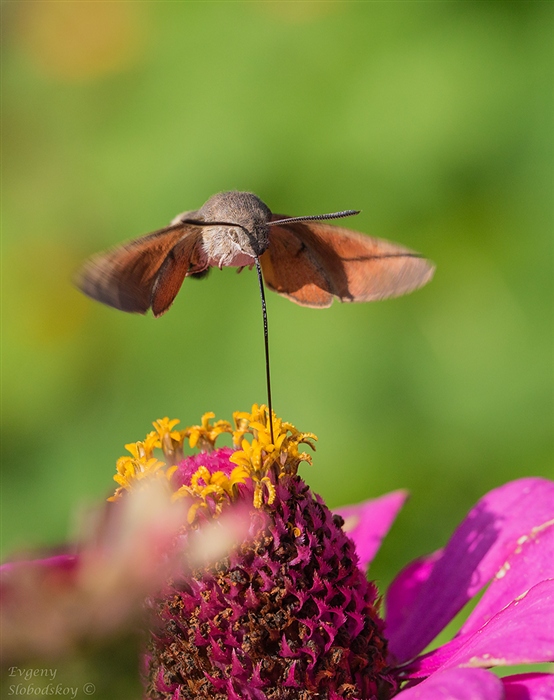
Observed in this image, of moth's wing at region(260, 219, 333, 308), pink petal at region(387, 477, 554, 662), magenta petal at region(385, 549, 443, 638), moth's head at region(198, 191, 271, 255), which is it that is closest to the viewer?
moth's head at region(198, 191, 271, 255)

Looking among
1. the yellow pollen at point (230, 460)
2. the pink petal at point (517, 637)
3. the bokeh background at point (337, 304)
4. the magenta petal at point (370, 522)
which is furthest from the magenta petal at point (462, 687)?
the bokeh background at point (337, 304)

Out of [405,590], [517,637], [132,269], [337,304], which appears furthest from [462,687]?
[337,304]

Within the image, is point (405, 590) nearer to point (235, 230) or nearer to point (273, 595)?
point (273, 595)

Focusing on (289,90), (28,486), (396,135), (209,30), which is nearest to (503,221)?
(396,135)

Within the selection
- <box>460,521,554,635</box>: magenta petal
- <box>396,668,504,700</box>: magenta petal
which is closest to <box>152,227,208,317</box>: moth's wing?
<box>396,668,504,700</box>: magenta petal

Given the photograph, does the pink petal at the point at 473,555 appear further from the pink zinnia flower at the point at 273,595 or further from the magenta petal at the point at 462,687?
the magenta petal at the point at 462,687

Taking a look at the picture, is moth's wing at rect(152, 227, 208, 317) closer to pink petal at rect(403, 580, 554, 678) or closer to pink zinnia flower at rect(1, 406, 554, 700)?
pink zinnia flower at rect(1, 406, 554, 700)
